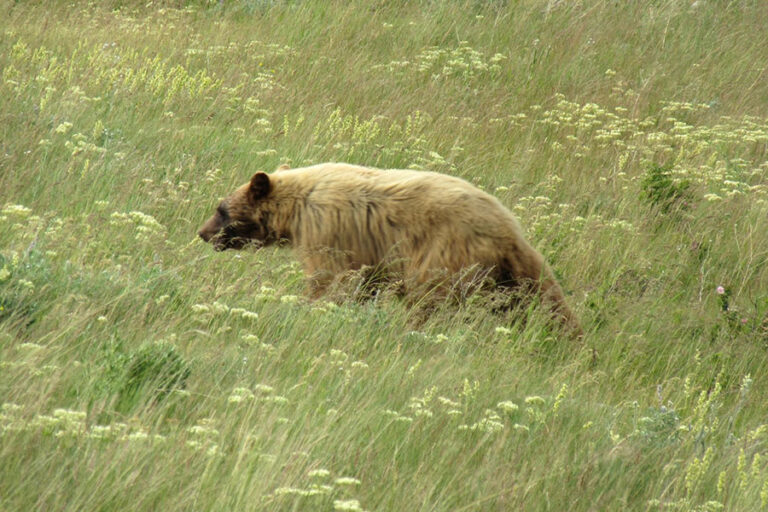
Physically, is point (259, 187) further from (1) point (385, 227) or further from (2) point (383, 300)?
(2) point (383, 300)

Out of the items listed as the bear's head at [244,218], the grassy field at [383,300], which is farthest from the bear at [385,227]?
the grassy field at [383,300]

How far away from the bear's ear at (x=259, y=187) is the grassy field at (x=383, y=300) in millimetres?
459

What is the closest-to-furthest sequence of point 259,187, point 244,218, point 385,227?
1. point 385,227
2. point 259,187
3. point 244,218

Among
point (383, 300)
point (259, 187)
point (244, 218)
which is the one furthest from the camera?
point (244, 218)

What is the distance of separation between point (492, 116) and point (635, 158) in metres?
1.53

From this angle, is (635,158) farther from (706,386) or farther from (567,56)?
(706,386)

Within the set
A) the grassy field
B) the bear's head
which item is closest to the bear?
the bear's head

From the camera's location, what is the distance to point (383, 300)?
590 cm

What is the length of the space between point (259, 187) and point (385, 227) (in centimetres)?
108

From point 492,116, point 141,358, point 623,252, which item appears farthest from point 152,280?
point 492,116

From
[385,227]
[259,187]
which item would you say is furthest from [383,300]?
[259,187]

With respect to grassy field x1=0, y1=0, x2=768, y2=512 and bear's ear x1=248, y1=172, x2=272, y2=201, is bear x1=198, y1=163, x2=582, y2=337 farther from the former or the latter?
grassy field x1=0, y1=0, x2=768, y2=512

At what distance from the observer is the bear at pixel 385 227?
626 centimetres

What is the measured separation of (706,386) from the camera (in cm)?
645
